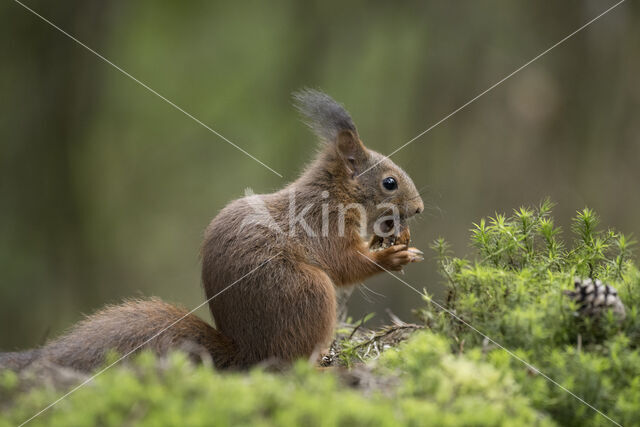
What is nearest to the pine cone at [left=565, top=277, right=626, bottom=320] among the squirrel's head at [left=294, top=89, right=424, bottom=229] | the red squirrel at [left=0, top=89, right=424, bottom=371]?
the red squirrel at [left=0, top=89, right=424, bottom=371]

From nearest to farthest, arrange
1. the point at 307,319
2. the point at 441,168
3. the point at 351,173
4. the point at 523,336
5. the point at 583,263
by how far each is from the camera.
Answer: the point at 523,336
the point at 583,263
the point at 307,319
the point at 351,173
the point at 441,168

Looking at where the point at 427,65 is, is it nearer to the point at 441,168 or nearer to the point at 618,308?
the point at 441,168

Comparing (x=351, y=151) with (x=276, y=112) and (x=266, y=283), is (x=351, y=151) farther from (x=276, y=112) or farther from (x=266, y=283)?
(x=276, y=112)

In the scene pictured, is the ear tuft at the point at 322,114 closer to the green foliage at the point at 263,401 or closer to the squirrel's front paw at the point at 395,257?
the squirrel's front paw at the point at 395,257

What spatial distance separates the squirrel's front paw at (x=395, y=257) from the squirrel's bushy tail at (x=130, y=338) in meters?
0.86

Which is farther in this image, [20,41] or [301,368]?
[20,41]

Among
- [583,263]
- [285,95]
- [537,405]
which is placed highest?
[285,95]

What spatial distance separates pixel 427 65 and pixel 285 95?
127cm

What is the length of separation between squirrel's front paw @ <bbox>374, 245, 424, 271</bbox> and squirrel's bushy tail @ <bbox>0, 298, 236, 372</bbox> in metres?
0.86

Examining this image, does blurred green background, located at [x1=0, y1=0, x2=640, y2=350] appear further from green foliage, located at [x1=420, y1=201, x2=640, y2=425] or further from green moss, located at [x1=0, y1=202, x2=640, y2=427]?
green moss, located at [x1=0, y1=202, x2=640, y2=427]

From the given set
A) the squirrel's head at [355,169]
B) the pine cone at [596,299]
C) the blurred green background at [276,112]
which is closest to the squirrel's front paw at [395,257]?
the squirrel's head at [355,169]

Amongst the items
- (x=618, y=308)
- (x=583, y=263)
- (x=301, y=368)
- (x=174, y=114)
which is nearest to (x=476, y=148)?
(x=174, y=114)

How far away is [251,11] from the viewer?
19.0 ft

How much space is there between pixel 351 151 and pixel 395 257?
632 millimetres
